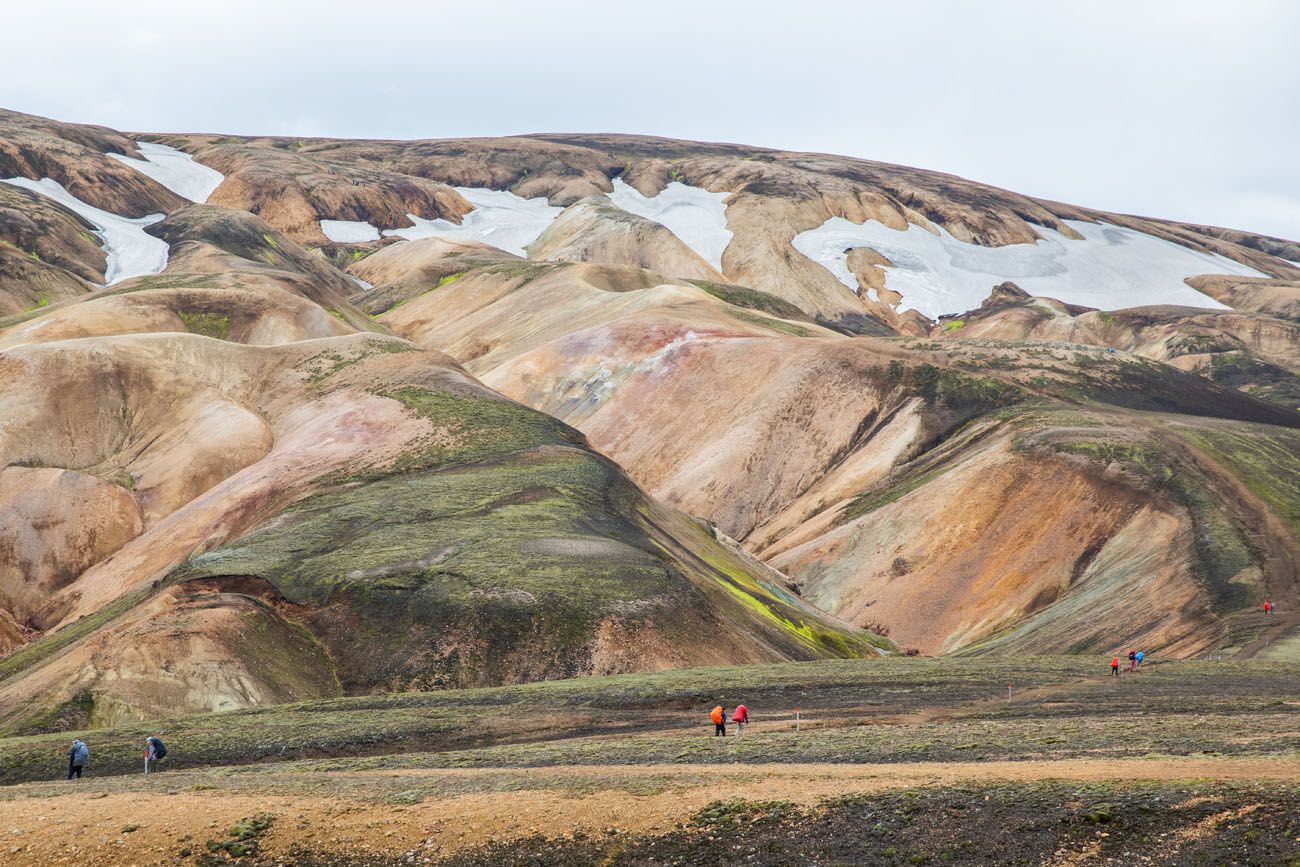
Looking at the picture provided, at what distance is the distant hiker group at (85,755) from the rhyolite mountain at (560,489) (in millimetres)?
8805

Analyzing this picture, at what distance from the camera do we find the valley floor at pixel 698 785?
20969 mm

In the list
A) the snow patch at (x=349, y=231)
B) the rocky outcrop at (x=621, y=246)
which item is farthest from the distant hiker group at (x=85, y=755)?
the snow patch at (x=349, y=231)

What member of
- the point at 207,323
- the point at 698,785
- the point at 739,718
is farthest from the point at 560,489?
the point at 207,323

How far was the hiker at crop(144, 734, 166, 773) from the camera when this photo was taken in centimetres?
3147

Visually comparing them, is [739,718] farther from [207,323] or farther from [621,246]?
[621,246]

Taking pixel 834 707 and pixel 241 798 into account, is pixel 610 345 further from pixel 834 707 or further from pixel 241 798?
pixel 241 798

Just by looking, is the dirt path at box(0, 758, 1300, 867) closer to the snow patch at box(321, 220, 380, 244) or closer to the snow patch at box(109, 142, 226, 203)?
the snow patch at box(321, 220, 380, 244)

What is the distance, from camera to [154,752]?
31953mm

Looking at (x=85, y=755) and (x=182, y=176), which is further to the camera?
(x=182, y=176)

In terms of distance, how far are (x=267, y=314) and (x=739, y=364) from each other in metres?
40.5

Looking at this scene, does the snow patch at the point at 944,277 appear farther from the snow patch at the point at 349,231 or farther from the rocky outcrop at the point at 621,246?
the snow patch at the point at 349,231

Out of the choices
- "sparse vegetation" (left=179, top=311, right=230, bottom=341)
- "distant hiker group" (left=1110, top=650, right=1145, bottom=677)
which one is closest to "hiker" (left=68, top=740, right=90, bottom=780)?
"distant hiker group" (left=1110, top=650, right=1145, bottom=677)

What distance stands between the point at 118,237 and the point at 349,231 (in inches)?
1539

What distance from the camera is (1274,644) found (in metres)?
49.2
